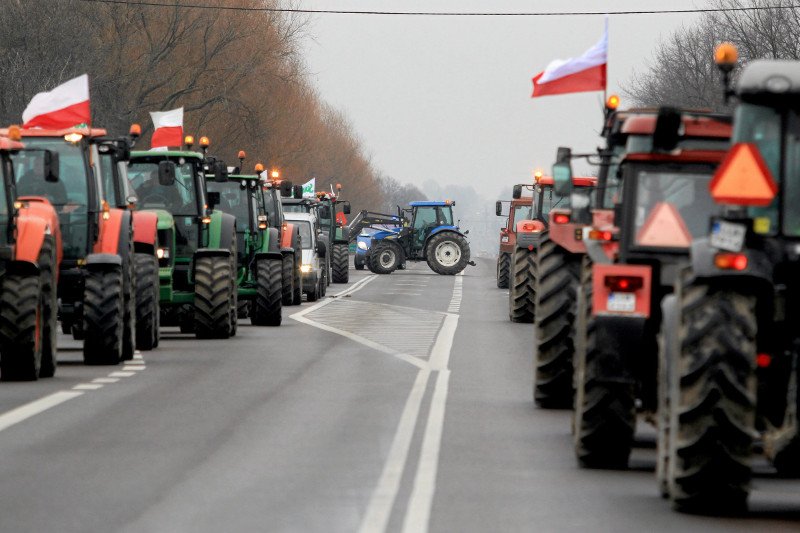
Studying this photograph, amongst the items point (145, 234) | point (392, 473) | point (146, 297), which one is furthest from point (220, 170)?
point (392, 473)

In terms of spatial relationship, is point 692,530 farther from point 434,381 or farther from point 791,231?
point 434,381

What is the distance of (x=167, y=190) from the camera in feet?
84.6

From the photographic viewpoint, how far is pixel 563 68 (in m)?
14.9

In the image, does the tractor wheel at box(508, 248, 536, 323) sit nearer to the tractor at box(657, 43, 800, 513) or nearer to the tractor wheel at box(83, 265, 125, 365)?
the tractor wheel at box(83, 265, 125, 365)

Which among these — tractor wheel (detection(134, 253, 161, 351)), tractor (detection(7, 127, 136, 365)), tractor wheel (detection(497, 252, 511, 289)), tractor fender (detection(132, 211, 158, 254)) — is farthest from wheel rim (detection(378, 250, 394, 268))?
tractor (detection(7, 127, 136, 365))

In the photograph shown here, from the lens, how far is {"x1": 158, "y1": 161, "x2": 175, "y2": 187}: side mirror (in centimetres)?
2373

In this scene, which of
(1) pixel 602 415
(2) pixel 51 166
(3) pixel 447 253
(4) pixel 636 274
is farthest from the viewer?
(3) pixel 447 253

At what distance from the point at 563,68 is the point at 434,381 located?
4.43 m

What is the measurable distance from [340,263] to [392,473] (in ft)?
139

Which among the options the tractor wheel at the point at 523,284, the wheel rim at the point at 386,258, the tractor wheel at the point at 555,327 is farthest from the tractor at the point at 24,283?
the wheel rim at the point at 386,258

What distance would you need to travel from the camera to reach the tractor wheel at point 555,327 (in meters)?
14.8

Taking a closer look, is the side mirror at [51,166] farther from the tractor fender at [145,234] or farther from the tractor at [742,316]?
the tractor at [742,316]

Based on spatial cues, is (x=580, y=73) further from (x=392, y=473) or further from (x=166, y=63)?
(x=166, y=63)

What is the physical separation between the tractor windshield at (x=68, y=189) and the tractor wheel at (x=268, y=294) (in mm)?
7997
